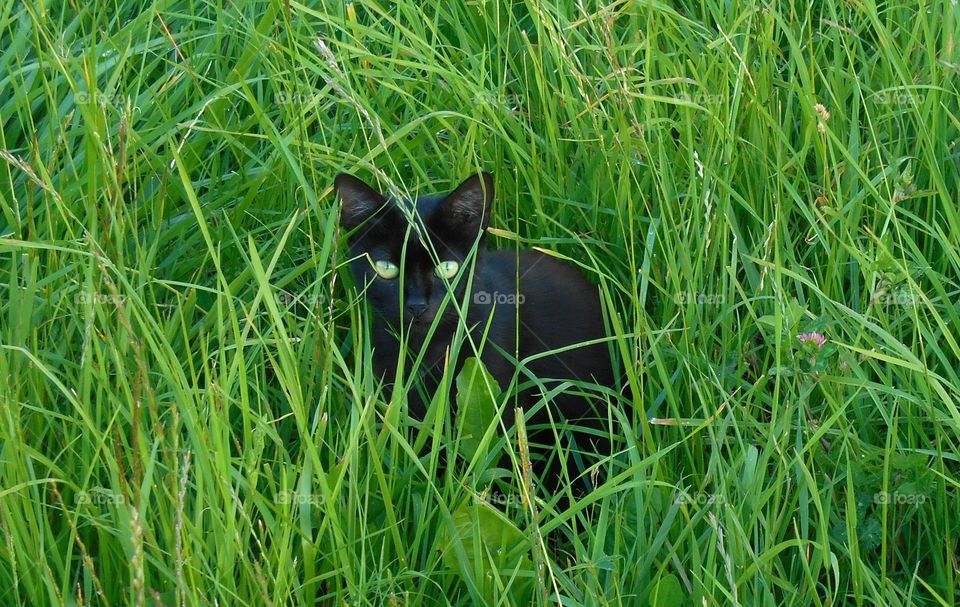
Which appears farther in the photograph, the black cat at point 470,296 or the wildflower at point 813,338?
the black cat at point 470,296

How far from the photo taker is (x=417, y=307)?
2.48 metres

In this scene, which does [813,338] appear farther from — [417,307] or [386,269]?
[386,269]

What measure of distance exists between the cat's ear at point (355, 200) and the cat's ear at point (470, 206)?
6.0 inches

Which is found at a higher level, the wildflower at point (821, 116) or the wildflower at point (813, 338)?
the wildflower at point (821, 116)

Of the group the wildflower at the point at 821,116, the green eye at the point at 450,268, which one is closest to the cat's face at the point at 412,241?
the green eye at the point at 450,268

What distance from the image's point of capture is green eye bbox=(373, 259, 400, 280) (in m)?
2.57

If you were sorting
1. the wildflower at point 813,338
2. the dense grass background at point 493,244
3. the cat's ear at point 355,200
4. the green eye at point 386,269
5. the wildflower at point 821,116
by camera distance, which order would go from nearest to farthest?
the dense grass background at point 493,244 < the wildflower at point 813,338 < the wildflower at point 821,116 < the cat's ear at point 355,200 < the green eye at point 386,269

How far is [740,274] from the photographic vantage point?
8.68 ft

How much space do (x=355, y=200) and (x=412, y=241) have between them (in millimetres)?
173

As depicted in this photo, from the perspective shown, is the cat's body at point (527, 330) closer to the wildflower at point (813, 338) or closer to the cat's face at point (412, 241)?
the cat's face at point (412, 241)

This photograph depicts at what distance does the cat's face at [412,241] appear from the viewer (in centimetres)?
246

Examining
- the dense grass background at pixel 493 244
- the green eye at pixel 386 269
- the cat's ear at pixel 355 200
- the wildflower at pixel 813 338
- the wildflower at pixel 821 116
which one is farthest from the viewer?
the green eye at pixel 386 269

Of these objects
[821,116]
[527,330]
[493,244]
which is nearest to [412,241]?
[527,330]

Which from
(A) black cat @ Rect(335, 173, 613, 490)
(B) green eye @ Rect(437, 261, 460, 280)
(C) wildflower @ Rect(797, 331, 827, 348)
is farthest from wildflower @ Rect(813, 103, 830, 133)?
(B) green eye @ Rect(437, 261, 460, 280)
